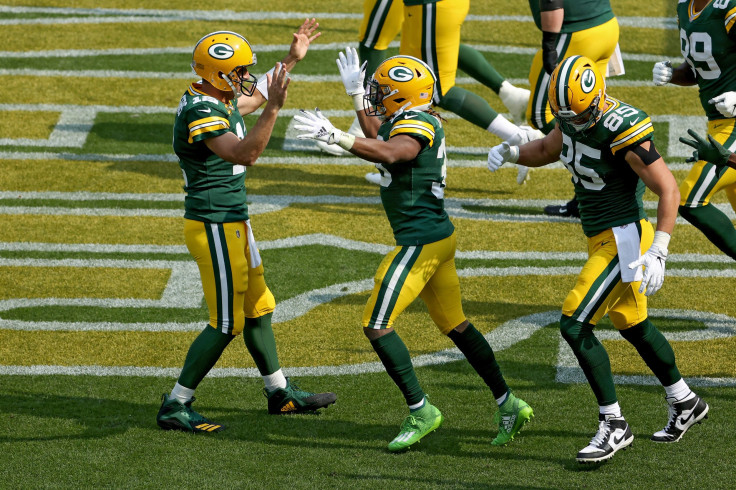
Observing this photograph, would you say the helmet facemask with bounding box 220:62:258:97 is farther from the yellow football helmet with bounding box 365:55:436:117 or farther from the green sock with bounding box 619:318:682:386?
the green sock with bounding box 619:318:682:386

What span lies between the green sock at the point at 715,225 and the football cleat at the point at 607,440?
A: 1.95m

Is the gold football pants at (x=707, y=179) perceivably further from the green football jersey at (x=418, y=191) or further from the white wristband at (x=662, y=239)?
the green football jersey at (x=418, y=191)

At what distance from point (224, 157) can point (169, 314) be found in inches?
85.2

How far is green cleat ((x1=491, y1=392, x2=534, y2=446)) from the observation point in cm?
506

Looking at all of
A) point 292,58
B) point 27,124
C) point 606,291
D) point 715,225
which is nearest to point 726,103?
point 715,225

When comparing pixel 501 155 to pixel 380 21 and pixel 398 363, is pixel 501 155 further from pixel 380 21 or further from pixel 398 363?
pixel 380 21

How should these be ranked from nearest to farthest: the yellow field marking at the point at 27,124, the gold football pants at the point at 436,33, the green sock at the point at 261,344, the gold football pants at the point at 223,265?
the gold football pants at the point at 223,265
the green sock at the point at 261,344
the gold football pants at the point at 436,33
the yellow field marking at the point at 27,124

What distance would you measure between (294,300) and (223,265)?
6.09ft

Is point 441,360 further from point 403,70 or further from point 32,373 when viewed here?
point 32,373

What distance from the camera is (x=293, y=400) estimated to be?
5.50 meters

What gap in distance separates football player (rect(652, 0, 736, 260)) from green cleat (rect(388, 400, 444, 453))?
233 cm

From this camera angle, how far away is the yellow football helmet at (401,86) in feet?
16.5

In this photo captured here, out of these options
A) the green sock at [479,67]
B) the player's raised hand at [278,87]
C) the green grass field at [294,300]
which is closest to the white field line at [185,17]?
the green grass field at [294,300]

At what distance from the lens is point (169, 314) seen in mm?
6828
